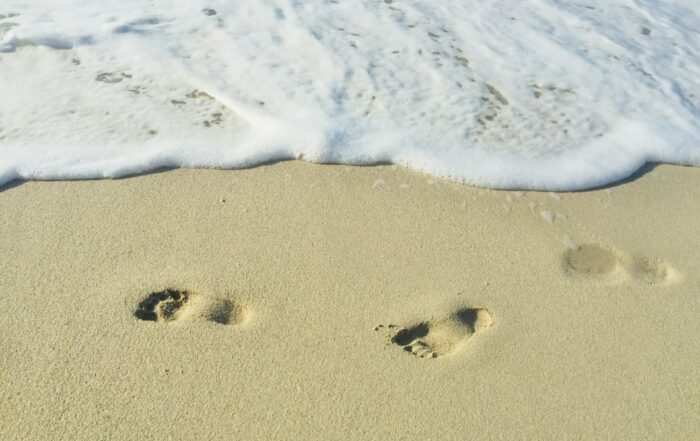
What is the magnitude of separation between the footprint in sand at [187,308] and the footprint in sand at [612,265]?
4.29 feet

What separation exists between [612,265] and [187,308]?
165 cm

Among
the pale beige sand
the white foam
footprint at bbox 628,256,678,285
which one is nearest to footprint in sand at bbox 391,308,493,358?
the pale beige sand

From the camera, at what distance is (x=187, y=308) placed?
2295 mm

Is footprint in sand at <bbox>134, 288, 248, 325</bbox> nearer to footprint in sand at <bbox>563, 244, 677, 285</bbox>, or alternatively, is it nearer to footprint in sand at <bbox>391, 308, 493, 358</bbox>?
footprint in sand at <bbox>391, 308, 493, 358</bbox>

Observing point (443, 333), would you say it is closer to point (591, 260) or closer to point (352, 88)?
point (591, 260)

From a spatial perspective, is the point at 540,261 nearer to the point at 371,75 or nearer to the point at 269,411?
the point at 269,411

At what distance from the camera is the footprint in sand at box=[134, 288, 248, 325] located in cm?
226

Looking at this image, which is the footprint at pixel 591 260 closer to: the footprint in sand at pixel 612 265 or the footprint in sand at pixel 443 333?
the footprint in sand at pixel 612 265

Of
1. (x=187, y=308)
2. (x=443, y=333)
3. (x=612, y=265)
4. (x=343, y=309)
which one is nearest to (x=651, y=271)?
(x=612, y=265)

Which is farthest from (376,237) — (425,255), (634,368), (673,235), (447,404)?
(673,235)

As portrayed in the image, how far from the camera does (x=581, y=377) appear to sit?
2154 mm

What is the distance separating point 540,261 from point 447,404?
0.83 meters

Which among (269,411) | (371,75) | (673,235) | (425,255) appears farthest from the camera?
(371,75)

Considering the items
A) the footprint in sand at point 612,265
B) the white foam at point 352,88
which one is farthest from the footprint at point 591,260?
the white foam at point 352,88
